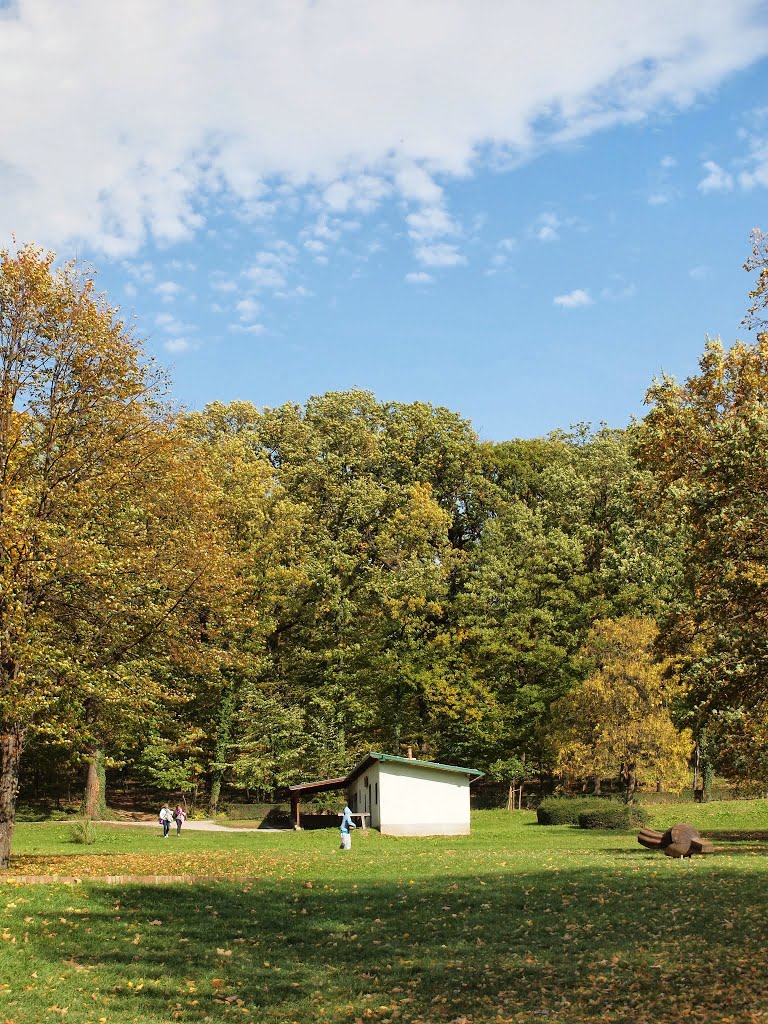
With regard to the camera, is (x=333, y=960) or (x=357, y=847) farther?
(x=357, y=847)

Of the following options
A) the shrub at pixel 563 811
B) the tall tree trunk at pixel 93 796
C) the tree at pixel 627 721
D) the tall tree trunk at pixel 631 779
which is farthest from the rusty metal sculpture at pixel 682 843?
the tall tree trunk at pixel 93 796

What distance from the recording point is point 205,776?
64688 millimetres

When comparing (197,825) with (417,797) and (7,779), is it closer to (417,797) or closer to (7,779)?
(417,797)

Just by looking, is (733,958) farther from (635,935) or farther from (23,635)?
(23,635)

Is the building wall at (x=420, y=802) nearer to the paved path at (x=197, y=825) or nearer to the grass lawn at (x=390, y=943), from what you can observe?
the paved path at (x=197, y=825)

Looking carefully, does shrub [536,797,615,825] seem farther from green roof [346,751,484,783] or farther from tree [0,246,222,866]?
tree [0,246,222,866]

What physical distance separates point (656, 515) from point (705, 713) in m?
7.03

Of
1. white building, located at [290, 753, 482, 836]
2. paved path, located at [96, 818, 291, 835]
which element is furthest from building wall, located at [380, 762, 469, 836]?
paved path, located at [96, 818, 291, 835]

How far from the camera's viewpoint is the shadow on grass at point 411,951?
1188 cm

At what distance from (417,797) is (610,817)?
28.6 ft

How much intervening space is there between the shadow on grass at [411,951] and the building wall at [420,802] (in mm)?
23905

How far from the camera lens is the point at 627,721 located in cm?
4862

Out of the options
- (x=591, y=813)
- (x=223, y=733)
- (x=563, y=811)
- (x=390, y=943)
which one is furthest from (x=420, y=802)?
(x=390, y=943)

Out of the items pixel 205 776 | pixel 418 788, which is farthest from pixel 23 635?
pixel 205 776
